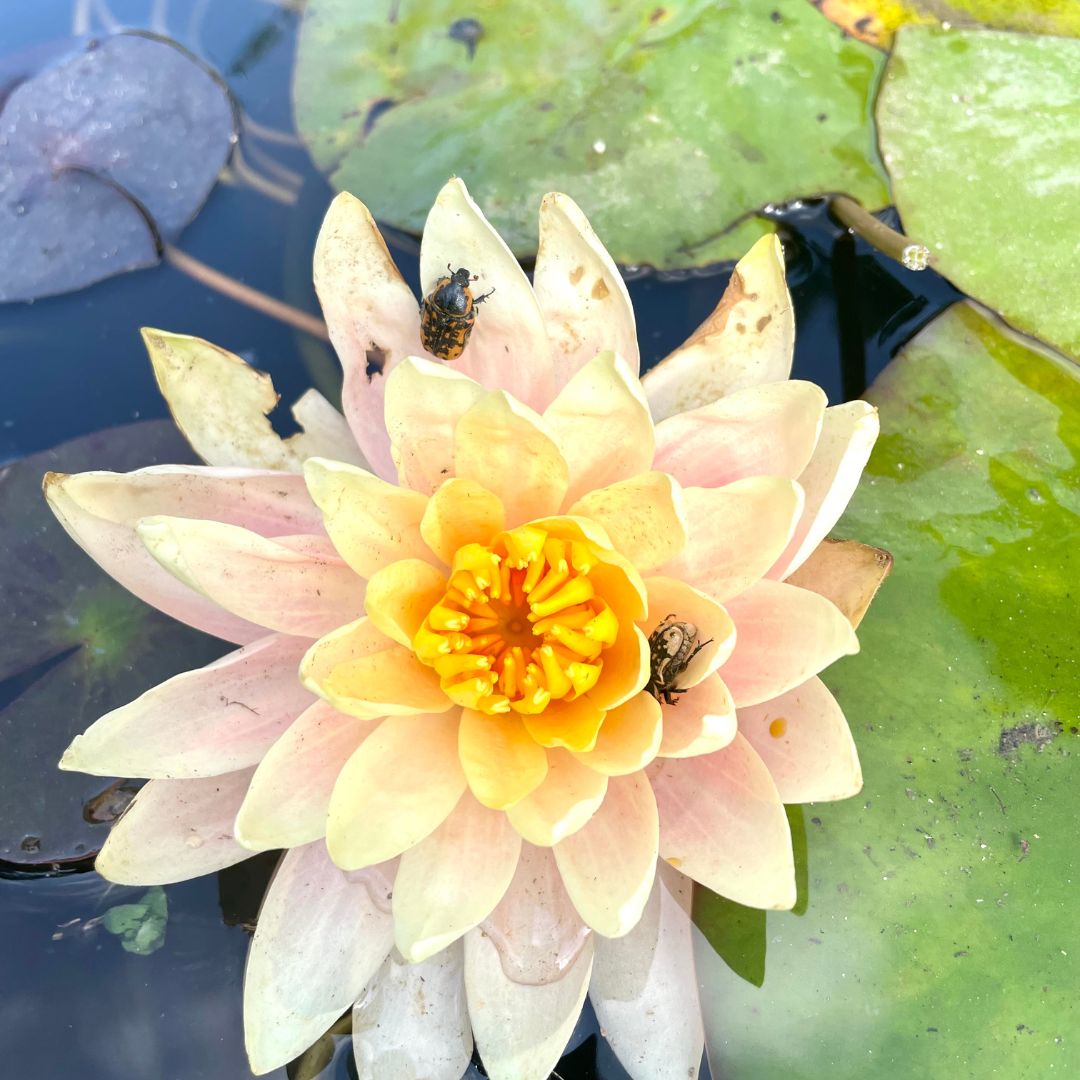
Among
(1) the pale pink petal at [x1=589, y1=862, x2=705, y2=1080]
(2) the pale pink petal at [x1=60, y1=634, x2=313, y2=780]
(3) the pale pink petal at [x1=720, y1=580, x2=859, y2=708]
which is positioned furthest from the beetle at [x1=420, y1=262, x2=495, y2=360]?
(1) the pale pink petal at [x1=589, y1=862, x2=705, y2=1080]

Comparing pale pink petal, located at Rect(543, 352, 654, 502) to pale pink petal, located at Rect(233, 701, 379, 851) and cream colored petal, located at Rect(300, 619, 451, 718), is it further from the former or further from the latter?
pale pink petal, located at Rect(233, 701, 379, 851)

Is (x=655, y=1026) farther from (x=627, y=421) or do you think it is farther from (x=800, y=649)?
(x=627, y=421)

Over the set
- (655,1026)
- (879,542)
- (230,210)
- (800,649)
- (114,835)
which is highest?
(230,210)

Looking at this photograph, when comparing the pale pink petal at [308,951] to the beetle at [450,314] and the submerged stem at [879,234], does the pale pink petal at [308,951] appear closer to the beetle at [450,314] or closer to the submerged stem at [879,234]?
the beetle at [450,314]

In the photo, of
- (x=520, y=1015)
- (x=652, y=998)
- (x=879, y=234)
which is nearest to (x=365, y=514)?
(x=520, y=1015)

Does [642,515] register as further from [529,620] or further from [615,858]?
[615,858]

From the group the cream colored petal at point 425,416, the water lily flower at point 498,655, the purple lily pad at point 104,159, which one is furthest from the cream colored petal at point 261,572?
the purple lily pad at point 104,159

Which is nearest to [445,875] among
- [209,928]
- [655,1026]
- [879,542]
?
[655,1026]

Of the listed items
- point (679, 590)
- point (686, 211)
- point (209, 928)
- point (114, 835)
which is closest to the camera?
point (679, 590)
